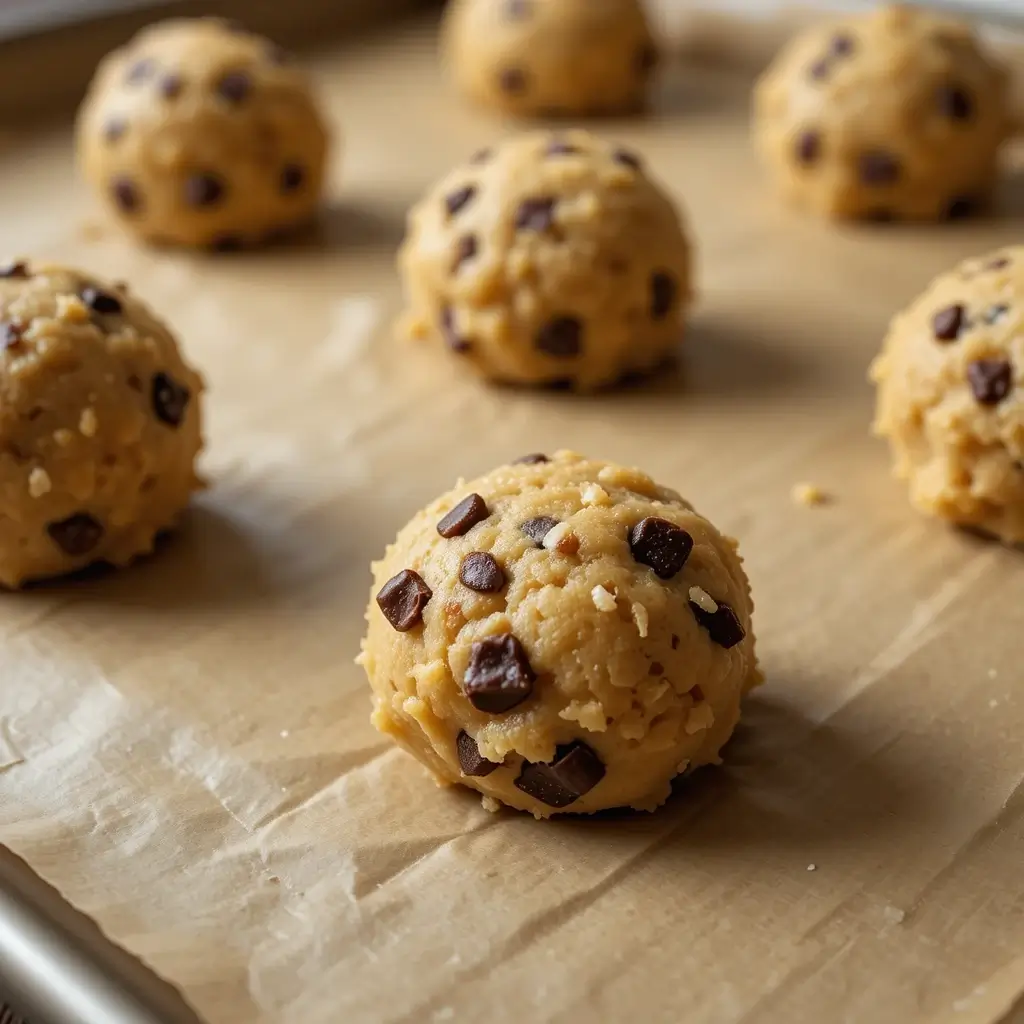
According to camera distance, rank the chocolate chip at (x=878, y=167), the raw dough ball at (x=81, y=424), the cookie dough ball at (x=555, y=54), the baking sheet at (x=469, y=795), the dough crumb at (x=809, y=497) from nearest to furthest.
→ the baking sheet at (x=469, y=795) < the raw dough ball at (x=81, y=424) < the dough crumb at (x=809, y=497) < the chocolate chip at (x=878, y=167) < the cookie dough ball at (x=555, y=54)

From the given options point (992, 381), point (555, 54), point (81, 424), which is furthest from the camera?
point (555, 54)

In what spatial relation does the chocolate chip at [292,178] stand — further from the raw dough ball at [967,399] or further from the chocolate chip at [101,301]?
the raw dough ball at [967,399]

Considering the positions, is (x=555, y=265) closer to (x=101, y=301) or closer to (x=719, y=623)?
(x=101, y=301)

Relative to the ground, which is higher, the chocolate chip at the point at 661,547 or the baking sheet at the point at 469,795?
the chocolate chip at the point at 661,547

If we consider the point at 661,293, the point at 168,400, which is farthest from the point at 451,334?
the point at 168,400

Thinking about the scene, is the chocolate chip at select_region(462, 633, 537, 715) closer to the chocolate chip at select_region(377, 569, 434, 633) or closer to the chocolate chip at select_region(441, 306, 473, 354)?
the chocolate chip at select_region(377, 569, 434, 633)

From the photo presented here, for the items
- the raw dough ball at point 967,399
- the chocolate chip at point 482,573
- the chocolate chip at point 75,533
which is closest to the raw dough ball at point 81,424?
the chocolate chip at point 75,533
